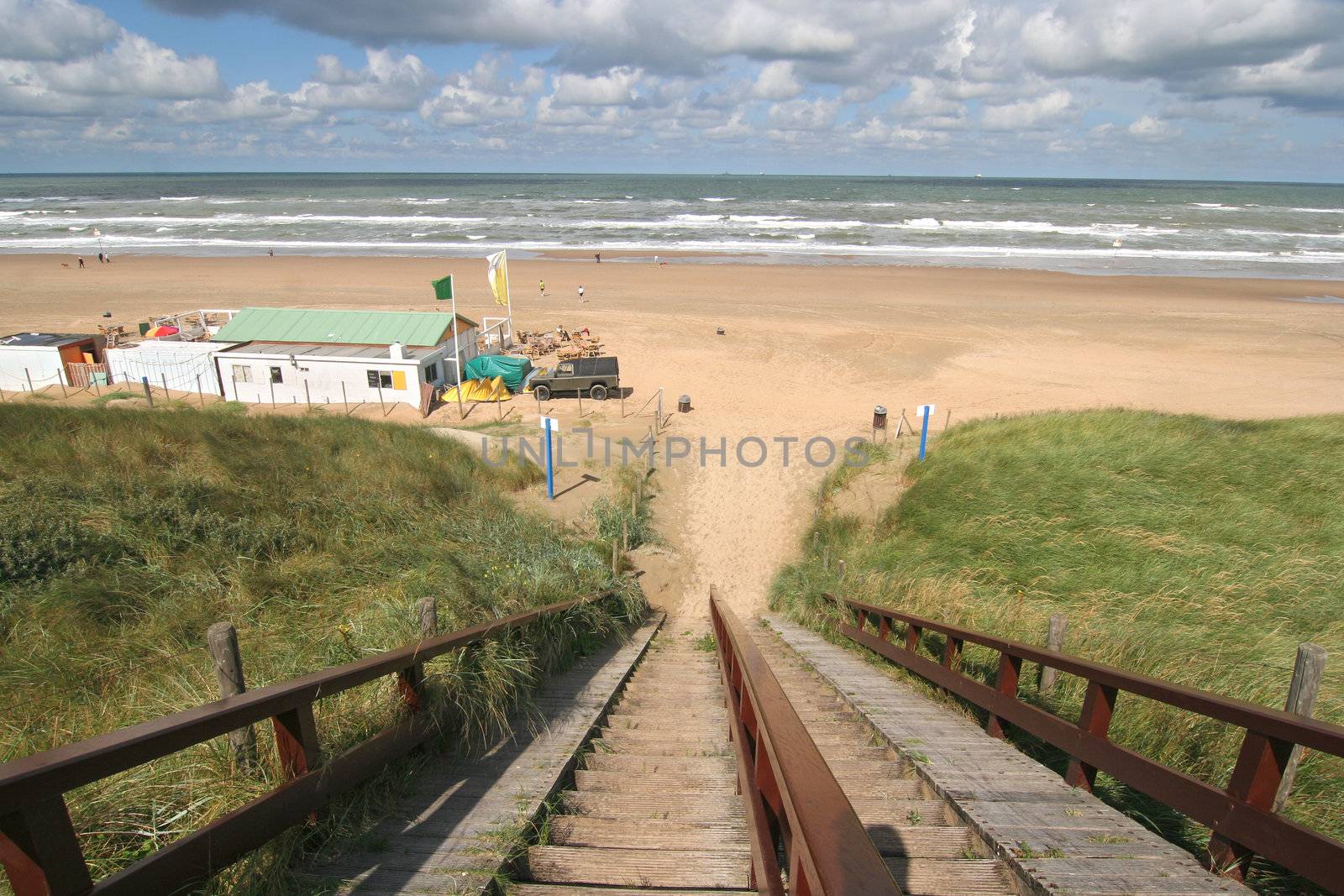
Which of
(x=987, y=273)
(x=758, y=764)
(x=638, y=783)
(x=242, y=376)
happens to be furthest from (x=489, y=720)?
(x=987, y=273)

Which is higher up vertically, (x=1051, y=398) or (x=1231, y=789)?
(x=1051, y=398)

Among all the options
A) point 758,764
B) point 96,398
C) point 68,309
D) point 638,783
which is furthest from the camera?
point 68,309

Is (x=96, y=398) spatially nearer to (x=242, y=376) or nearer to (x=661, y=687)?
(x=242, y=376)

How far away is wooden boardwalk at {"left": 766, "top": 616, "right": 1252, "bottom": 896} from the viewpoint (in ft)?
7.36

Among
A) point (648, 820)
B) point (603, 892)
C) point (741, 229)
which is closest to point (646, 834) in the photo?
point (648, 820)

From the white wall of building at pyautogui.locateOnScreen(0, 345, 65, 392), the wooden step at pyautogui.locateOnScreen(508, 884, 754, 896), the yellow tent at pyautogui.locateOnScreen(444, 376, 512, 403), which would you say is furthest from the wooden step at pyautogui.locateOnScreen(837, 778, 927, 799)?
the white wall of building at pyautogui.locateOnScreen(0, 345, 65, 392)

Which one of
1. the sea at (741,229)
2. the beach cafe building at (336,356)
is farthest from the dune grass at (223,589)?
the sea at (741,229)

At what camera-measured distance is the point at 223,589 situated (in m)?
5.65

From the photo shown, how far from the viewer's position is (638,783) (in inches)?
134

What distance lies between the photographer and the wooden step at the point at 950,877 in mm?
2305

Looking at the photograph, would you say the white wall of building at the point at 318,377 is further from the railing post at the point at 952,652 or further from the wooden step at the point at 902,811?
the wooden step at the point at 902,811

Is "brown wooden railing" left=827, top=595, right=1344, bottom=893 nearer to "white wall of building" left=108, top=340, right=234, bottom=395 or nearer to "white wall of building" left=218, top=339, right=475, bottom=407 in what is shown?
"white wall of building" left=218, top=339, right=475, bottom=407

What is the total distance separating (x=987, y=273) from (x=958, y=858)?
4623cm

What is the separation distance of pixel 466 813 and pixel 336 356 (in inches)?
828
